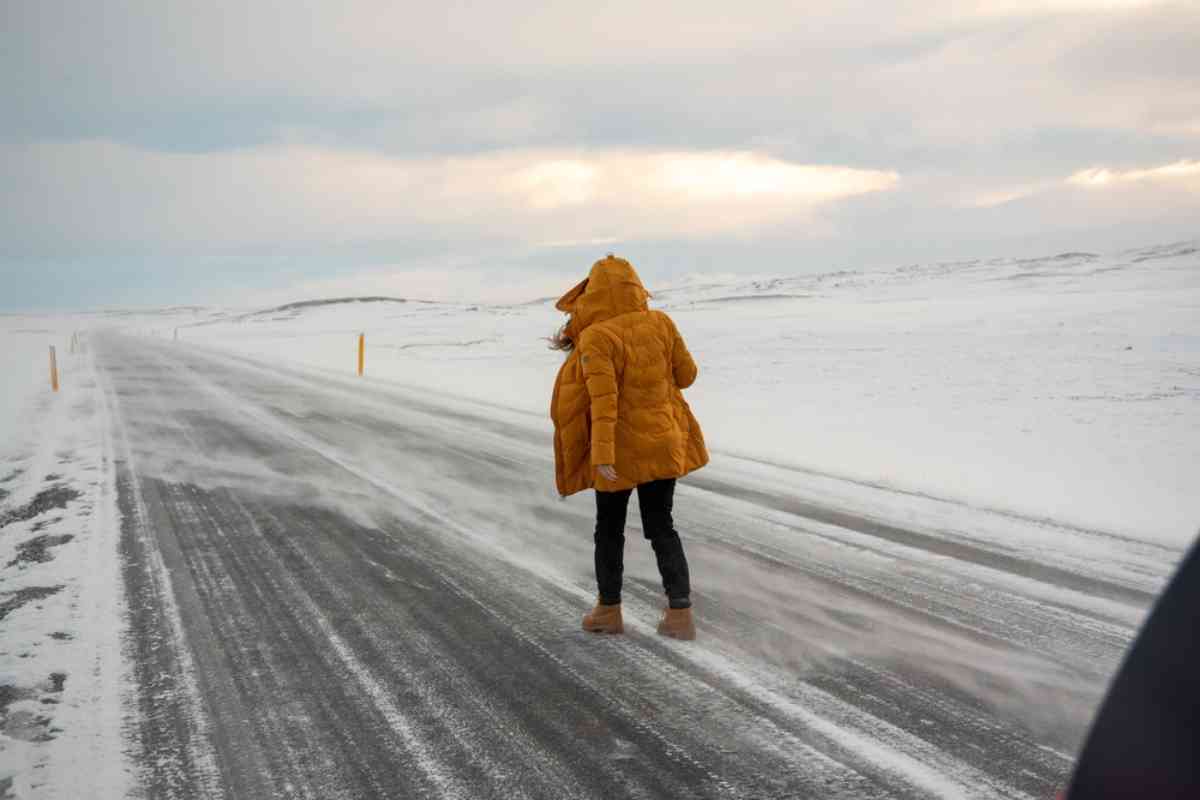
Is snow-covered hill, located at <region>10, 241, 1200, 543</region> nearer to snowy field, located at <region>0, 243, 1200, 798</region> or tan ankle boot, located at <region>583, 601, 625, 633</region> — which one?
snowy field, located at <region>0, 243, 1200, 798</region>

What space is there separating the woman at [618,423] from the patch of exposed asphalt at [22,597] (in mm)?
3035

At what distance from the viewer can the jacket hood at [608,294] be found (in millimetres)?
4188

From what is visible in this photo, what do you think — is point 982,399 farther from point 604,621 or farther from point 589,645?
point 589,645

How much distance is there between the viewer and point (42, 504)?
22.3ft

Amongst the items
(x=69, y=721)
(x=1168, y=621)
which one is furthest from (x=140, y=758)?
(x=1168, y=621)

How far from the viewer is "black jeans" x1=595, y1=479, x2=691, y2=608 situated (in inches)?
168

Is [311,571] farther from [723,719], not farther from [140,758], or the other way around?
[723,719]

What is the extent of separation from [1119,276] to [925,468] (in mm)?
34930

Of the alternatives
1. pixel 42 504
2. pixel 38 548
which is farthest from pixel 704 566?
pixel 42 504

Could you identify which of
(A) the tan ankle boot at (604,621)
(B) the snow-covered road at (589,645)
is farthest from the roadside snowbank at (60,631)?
(A) the tan ankle boot at (604,621)

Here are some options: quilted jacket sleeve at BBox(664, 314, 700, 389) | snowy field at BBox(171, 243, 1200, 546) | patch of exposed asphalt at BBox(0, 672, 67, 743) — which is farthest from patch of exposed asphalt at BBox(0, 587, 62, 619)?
snowy field at BBox(171, 243, 1200, 546)

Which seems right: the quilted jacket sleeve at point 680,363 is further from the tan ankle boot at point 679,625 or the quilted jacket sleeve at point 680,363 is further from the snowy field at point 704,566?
the snowy field at point 704,566

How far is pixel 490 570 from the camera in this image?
5.27 m

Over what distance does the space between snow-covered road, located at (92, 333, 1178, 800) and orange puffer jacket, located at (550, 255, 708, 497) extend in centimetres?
89
